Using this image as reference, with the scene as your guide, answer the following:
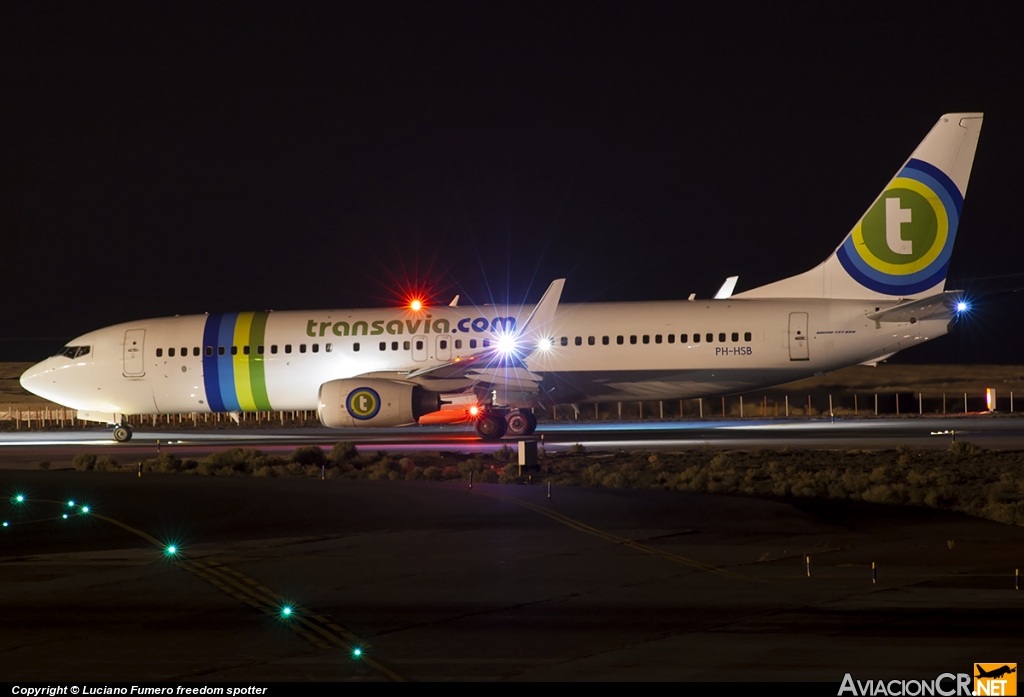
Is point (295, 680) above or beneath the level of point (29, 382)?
beneath

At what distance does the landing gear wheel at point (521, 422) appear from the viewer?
31.4 metres

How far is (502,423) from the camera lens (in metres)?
31.0

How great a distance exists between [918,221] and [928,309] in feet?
9.08

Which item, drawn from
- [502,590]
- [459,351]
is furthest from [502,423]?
[502,590]

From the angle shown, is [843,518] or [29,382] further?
[29,382]

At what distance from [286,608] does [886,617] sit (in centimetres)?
471

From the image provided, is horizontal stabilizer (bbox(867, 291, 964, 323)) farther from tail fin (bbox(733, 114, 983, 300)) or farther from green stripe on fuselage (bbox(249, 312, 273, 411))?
green stripe on fuselage (bbox(249, 312, 273, 411))

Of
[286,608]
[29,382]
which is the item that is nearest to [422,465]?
[286,608]

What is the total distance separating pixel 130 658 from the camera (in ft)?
25.9

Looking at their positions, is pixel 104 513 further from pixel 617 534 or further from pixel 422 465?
pixel 422 465

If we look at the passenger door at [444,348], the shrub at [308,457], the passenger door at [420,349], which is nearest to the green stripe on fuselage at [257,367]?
the passenger door at [420,349]

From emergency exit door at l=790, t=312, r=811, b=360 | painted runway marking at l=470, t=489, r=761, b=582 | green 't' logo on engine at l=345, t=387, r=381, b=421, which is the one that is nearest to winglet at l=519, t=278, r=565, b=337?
green 't' logo on engine at l=345, t=387, r=381, b=421

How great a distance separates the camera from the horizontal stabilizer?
95.8 feet

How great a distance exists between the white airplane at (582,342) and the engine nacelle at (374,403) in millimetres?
36
